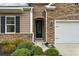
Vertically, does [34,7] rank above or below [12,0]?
above

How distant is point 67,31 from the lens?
876 inches

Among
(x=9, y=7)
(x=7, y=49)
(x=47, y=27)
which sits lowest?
(x=7, y=49)

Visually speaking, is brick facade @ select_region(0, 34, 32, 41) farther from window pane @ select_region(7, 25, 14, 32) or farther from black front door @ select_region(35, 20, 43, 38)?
black front door @ select_region(35, 20, 43, 38)

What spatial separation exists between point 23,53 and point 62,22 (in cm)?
1189

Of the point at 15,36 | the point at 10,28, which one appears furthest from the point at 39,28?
the point at 15,36

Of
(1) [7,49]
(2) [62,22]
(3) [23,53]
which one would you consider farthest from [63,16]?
(3) [23,53]

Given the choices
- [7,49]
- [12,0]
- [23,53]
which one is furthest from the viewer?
[7,49]

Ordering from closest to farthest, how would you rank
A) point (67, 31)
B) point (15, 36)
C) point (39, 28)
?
point (15, 36)
point (67, 31)
point (39, 28)

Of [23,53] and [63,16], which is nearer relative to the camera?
[23,53]

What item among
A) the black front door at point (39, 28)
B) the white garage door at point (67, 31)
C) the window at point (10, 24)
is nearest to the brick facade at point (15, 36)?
the window at point (10, 24)

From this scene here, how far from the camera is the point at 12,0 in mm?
5078

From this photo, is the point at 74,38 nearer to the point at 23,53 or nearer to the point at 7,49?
the point at 7,49

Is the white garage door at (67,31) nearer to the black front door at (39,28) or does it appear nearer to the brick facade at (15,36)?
the black front door at (39,28)

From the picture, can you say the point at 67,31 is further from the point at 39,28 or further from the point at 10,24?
the point at 10,24
